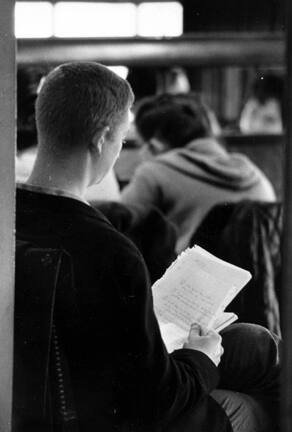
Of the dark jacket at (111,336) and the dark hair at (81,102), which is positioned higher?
the dark hair at (81,102)

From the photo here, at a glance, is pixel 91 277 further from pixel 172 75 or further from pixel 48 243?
pixel 172 75

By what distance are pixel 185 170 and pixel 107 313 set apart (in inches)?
75.3

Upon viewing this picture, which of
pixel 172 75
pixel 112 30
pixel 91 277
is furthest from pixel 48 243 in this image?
pixel 112 30

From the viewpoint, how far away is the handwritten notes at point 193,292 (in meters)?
1.64

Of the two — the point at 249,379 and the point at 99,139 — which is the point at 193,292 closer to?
the point at 249,379

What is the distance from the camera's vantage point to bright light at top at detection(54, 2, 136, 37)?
31.6 feet

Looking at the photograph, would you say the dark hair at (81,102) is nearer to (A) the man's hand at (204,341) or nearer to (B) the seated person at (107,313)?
(B) the seated person at (107,313)

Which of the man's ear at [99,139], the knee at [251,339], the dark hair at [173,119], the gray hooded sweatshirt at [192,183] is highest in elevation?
the man's ear at [99,139]

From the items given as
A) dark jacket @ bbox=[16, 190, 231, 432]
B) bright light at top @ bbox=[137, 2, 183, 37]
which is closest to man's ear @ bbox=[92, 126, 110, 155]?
dark jacket @ bbox=[16, 190, 231, 432]

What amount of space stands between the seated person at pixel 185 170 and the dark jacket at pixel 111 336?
66.1 inches

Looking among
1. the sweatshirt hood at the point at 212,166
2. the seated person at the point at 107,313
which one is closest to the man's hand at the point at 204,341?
the seated person at the point at 107,313

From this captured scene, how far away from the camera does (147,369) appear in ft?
5.17

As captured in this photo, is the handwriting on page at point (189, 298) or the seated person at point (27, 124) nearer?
the handwriting on page at point (189, 298)

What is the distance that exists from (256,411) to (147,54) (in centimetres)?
203
